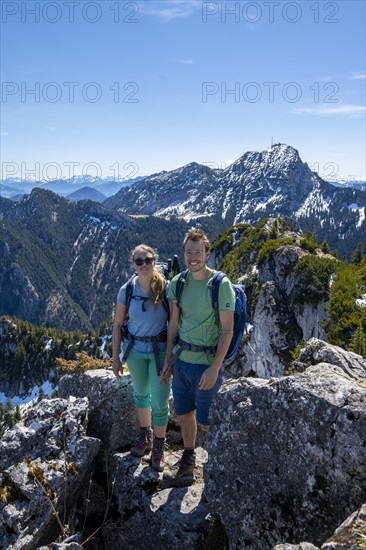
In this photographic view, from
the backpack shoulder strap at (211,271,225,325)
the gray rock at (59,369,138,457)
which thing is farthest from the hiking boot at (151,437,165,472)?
the backpack shoulder strap at (211,271,225,325)

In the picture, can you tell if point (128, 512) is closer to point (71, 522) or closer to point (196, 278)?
point (71, 522)

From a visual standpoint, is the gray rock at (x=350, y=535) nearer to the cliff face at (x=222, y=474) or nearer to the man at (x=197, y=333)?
the cliff face at (x=222, y=474)

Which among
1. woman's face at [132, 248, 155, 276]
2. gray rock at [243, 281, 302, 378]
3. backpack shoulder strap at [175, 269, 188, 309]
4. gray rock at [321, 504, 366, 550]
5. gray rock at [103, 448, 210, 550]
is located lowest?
gray rock at [243, 281, 302, 378]

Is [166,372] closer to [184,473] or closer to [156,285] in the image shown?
[156,285]

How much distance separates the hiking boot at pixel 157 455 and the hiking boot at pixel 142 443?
1.40 feet

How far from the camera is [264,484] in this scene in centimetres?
720

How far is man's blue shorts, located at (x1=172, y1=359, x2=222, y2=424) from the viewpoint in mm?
8508

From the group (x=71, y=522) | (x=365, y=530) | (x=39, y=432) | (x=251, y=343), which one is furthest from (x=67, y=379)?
(x=251, y=343)

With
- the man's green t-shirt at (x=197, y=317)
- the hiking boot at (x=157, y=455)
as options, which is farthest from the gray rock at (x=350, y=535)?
the hiking boot at (x=157, y=455)

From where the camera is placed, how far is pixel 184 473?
925 cm

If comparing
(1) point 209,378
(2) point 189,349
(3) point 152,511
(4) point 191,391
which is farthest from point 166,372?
(3) point 152,511

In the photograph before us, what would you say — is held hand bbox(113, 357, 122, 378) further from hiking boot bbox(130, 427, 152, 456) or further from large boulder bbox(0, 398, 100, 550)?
hiking boot bbox(130, 427, 152, 456)

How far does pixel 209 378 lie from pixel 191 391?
33.5 inches

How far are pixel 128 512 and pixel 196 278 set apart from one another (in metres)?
5.12
